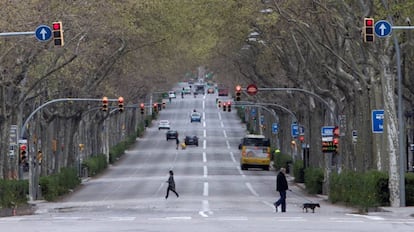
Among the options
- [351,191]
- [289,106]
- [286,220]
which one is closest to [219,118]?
[289,106]

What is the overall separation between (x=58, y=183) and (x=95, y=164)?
27.0 metres

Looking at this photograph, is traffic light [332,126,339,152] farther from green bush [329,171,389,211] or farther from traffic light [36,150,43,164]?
traffic light [36,150,43,164]

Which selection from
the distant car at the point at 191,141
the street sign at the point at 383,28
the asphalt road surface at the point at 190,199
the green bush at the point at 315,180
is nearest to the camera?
the asphalt road surface at the point at 190,199

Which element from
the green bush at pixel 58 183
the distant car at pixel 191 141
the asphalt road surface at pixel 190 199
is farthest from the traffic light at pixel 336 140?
the distant car at pixel 191 141

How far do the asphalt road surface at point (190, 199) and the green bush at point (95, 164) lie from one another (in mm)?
1028

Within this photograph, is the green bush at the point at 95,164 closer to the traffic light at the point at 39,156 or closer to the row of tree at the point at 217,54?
the row of tree at the point at 217,54

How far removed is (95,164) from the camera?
92250mm

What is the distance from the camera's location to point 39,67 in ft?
193

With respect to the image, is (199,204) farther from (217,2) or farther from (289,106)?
(289,106)

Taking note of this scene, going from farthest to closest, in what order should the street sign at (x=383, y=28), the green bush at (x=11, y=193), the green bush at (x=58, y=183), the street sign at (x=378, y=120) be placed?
the green bush at (x=58, y=183) < the green bush at (x=11, y=193) < the street sign at (x=378, y=120) < the street sign at (x=383, y=28)

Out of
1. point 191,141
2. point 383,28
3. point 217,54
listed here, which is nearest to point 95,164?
point 217,54

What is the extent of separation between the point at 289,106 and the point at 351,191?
45347 millimetres

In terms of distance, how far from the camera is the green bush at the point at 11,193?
47312 mm

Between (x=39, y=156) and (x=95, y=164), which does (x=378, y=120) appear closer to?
(x=39, y=156)
